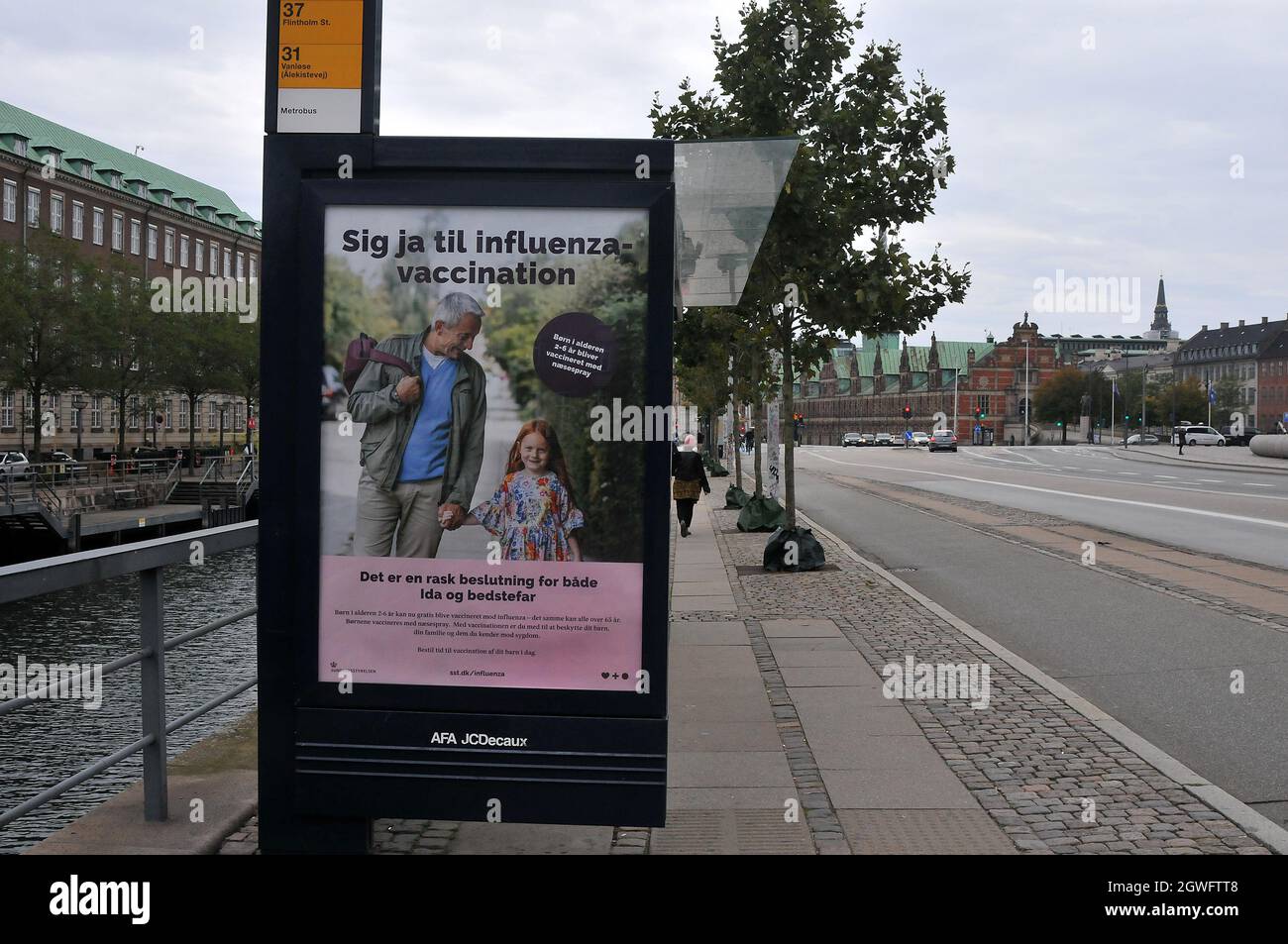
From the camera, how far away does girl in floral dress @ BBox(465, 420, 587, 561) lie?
4617 millimetres

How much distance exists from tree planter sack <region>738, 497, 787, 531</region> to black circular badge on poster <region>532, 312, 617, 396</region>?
18.7 metres

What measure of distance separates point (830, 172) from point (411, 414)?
12176 mm

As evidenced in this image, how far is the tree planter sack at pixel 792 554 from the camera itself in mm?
16391

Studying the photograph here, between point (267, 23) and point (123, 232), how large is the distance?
253 feet

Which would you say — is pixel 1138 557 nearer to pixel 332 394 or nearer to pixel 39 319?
pixel 332 394

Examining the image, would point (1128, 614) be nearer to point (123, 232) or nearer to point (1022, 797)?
point (1022, 797)

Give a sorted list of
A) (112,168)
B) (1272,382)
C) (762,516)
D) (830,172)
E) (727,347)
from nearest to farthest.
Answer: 1. (830,172)
2. (762,516)
3. (727,347)
4. (112,168)
5. (1272,382)

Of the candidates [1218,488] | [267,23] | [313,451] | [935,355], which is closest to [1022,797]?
[313,451]

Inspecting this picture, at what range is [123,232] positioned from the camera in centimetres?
7594

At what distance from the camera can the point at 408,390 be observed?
4645 millimetres

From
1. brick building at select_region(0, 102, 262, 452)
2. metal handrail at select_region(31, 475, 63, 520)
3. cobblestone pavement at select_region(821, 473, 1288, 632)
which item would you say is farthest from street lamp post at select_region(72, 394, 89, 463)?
cobblestone pavement at select_region(821, 473, 1288, 632)

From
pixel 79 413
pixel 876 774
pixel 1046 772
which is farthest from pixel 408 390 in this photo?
pixel 79 413

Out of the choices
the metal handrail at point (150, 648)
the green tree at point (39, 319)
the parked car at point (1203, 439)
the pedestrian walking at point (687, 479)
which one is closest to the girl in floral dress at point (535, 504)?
the metal handrail at point (150, 648)

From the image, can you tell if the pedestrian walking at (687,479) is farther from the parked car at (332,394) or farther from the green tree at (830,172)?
the parked car at (332,394)
